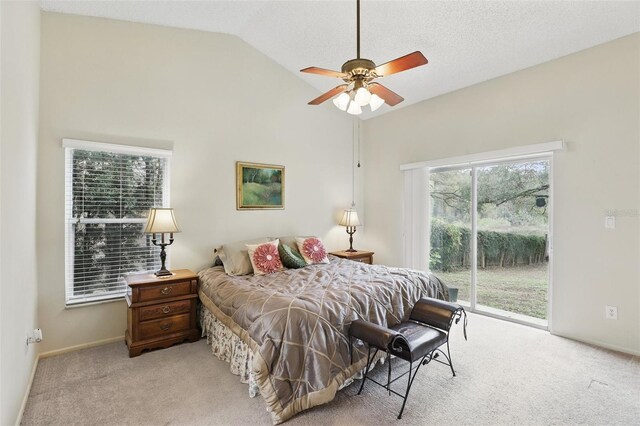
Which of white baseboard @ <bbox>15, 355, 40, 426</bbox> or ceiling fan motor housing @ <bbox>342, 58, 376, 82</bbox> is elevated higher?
ceiling fan motor housing @ <bbox>342, 58, 376, 82</bbox>

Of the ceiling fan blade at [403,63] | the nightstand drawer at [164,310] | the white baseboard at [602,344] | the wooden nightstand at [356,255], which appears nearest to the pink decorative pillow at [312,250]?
the wooden nightstand at [356,255]

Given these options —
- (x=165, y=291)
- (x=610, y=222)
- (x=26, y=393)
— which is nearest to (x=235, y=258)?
(x=165, y=291)

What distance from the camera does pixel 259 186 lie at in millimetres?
4273

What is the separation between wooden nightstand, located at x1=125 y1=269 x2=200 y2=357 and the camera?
9.59ft

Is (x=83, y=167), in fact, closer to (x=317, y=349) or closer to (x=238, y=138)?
(x=238, y=138)

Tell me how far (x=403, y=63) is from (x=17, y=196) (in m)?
2.66

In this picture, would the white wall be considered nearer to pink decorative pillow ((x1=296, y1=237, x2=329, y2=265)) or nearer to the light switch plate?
pink decorative pillow ((x1=296, y1=237, x2=329, y2=265))

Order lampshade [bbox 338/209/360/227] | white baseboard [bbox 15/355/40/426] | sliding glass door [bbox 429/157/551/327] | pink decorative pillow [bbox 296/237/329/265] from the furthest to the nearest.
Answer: lampshade [bbox 338/209/360/227], pink decorative pillow [bbox 296/237/329/265], sliding glass door [bbox 429/157/551/327], white baseboard [bbox 15/355/40/426]

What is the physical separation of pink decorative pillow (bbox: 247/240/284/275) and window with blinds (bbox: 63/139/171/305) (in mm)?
1066

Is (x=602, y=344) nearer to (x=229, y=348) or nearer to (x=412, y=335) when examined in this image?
(x=412, y=335)

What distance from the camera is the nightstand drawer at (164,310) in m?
2.96

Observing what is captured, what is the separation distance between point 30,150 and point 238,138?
2071 mm

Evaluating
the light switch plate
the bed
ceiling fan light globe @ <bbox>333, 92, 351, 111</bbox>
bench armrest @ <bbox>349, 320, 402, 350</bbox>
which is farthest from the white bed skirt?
the light switch plate

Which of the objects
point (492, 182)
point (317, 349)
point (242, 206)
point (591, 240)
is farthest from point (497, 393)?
point (242, 206)
